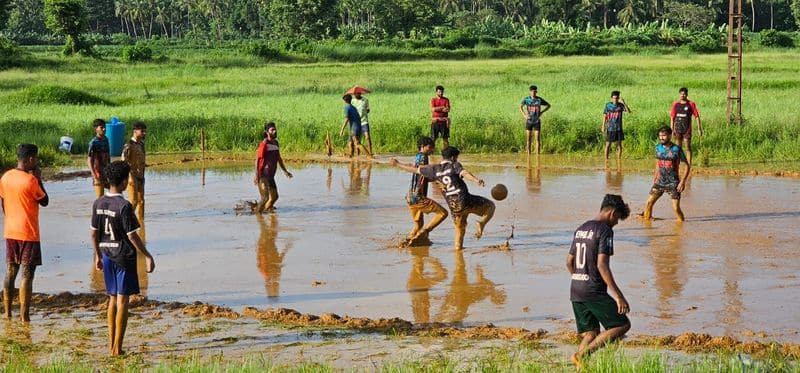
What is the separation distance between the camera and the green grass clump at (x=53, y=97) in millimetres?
39344

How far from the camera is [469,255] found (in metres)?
14.2

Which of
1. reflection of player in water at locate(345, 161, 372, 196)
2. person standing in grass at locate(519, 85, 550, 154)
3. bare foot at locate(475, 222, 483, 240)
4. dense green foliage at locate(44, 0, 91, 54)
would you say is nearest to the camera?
bare foot at locate(475, 222, 483, 240)

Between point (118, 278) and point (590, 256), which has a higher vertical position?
point (590, 256)

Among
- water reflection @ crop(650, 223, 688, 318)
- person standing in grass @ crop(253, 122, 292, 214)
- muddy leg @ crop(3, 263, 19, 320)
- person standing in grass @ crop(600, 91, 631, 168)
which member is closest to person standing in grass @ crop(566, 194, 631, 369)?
water reflection @ crop(650, 223, 688, 318)

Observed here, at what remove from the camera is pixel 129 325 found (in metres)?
10.8

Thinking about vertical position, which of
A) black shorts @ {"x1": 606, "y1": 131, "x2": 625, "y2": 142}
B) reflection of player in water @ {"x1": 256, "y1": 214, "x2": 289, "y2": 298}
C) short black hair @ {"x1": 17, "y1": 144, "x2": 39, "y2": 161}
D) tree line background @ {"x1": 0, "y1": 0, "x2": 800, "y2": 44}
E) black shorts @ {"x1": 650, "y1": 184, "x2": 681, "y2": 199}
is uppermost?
tree line background @ {"x1": 0, "y1": 0, "x2": 800, "y2": 44}

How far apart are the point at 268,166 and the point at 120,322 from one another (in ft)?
27.4

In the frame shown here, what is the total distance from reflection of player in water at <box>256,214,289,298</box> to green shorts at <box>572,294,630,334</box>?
453 cm

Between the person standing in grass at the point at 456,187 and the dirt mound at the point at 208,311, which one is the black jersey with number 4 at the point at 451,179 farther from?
the dirt mound at the point at 208,311

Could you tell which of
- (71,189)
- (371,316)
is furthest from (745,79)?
(371,316)

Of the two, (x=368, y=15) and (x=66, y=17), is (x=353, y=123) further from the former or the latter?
(x=368, y=15)

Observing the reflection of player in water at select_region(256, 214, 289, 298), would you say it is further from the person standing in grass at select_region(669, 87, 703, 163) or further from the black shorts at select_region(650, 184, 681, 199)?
the person standing in grass at select_region(669, 87, 703, 163)

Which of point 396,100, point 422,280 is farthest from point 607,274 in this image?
point 396,100

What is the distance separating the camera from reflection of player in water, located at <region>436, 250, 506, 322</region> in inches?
438
